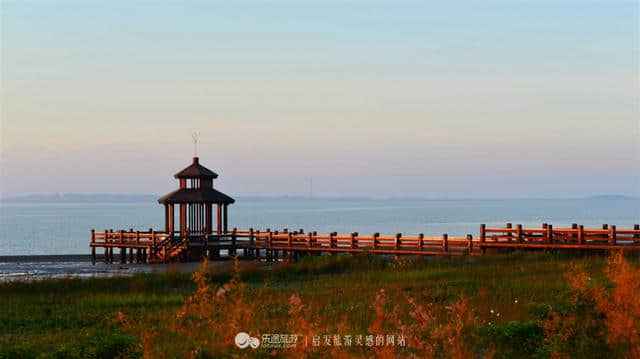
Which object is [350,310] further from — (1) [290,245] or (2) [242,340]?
(1) [290,245]

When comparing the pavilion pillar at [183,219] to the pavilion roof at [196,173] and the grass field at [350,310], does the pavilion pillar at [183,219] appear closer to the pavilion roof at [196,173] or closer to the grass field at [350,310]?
the pavilion roof at [196,173]

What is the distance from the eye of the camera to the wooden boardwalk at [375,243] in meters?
35.4

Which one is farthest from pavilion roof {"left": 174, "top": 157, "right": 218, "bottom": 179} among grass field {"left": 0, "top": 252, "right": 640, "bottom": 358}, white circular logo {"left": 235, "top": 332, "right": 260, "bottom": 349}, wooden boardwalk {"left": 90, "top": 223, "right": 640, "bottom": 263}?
white circular logo {"left": 235, "top": 332, "right": 260, "bottom": 349}

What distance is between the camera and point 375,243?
39.8 m

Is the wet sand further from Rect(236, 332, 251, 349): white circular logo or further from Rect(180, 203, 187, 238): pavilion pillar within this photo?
Rect(236, 332, 251, 349): white circular logo

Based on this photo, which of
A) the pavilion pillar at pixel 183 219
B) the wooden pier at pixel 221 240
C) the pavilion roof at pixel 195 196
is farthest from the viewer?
the pavilion pillar at pixel 183 219

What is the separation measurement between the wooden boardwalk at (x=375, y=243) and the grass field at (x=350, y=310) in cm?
345

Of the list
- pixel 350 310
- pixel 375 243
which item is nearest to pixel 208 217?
pixel 375 243

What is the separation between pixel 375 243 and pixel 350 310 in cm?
2231

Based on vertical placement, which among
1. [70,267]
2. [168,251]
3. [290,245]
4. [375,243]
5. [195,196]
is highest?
[195,196]

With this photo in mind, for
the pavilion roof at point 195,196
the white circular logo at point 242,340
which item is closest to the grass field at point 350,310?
the white circular logo at point 242,340

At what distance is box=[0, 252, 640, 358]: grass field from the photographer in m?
10.8

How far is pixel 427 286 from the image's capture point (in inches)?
897

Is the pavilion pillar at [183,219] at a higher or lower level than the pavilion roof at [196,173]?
lower
